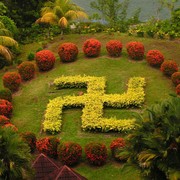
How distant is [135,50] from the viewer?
20656 mm

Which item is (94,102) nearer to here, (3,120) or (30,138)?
(30,138)

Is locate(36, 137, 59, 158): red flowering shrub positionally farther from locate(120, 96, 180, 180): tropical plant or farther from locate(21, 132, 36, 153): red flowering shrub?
locate(120, 96, 180, 180): tropical plant

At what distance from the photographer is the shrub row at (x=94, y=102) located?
16.3m

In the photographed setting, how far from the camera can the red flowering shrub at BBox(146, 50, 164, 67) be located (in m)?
20.0

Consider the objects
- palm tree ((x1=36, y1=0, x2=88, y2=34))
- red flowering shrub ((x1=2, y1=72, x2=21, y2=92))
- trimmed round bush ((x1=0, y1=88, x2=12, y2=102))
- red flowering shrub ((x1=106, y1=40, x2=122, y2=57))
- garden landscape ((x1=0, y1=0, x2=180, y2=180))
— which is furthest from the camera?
palm tree ((x1=36, y1=0, x2=88, y2=34))

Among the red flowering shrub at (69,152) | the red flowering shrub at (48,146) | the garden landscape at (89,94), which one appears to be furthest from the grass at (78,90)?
the red flowering shrub at (48,146)

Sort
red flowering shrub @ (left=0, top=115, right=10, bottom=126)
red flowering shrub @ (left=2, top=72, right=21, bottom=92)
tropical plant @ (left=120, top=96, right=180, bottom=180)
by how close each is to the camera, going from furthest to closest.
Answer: red flowering shrub @ (left=2, top=72, right=21, bottom=92), red flowering shrub @ (left=0, top=115, right=10, bottom=126), tropical plant @ (left=120, top=96, right=180, bottom=180)

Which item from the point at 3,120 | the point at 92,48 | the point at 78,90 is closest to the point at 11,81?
the point at 78,90

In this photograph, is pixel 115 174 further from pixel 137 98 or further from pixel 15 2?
pixel 15 2

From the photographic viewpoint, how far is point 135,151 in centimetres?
1161

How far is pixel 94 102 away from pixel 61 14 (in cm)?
759

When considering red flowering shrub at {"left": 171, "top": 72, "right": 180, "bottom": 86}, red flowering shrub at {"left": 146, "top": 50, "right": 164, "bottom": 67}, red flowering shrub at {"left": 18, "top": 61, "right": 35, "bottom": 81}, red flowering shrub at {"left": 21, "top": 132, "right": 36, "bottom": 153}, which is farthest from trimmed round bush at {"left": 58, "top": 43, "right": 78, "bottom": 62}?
red flowering shrub at {"left": 21, "top": 132, "right": 36, "bottom": 153}

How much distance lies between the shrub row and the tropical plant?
13.8ft

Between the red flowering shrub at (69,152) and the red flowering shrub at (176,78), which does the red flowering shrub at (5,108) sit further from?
the red flowering shrub at (176,78)
